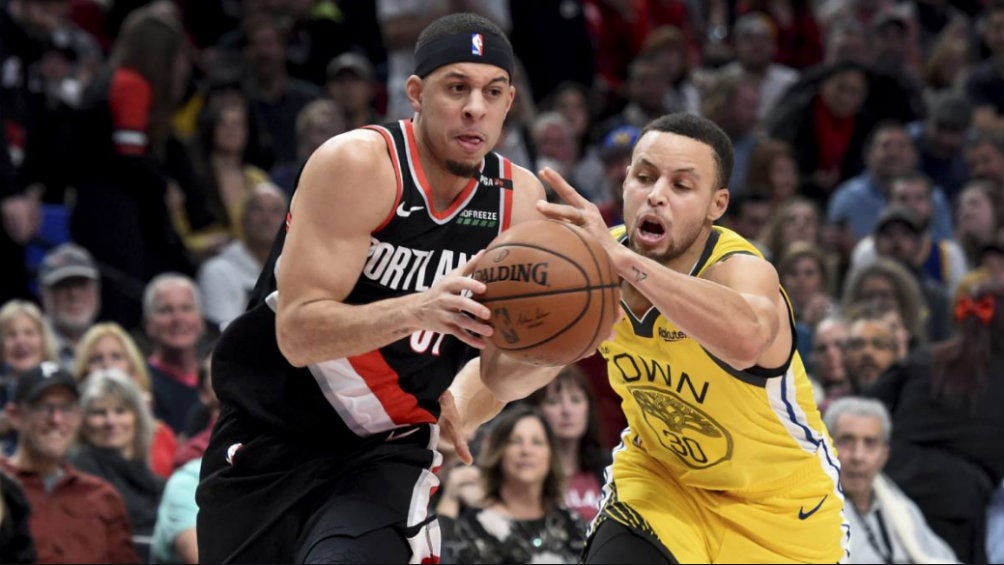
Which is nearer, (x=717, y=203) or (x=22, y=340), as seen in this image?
(x=717, y=203)

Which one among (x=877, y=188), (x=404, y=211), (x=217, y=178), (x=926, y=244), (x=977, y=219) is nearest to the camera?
(x=404, y=211)

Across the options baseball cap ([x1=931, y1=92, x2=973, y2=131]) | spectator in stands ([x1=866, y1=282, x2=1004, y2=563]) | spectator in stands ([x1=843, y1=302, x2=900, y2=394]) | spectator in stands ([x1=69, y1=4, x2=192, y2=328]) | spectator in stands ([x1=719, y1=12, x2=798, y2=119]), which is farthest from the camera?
spectator in stands ([x1=719, y1=12, x2=798, y2=119])

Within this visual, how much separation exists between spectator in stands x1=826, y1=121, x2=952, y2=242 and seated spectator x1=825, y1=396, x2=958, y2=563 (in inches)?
167

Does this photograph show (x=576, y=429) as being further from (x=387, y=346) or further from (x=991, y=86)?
(x=991, y=86)

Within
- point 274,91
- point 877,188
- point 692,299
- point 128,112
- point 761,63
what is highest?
point 761,63

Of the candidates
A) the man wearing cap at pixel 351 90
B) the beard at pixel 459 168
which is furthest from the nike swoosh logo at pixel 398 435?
the man wearing cap at pixel 351 90

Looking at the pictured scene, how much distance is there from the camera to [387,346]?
5059 mm

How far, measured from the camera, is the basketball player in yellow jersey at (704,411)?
16.8 ft

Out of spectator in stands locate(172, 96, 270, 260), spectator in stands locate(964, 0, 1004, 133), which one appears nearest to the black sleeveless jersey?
spectator in stands locate(172, 96, 270, 260)

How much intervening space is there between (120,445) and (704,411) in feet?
13.6

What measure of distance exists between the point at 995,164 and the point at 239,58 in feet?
19.4

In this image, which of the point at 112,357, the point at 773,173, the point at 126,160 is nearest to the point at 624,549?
the point at 112,357

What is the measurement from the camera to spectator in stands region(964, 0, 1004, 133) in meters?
13.5

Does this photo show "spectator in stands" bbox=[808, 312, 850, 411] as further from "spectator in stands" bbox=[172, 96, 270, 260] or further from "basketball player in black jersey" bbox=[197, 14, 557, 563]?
"basketball player in black jersey" bbox=[197, 14, 557, 563]
